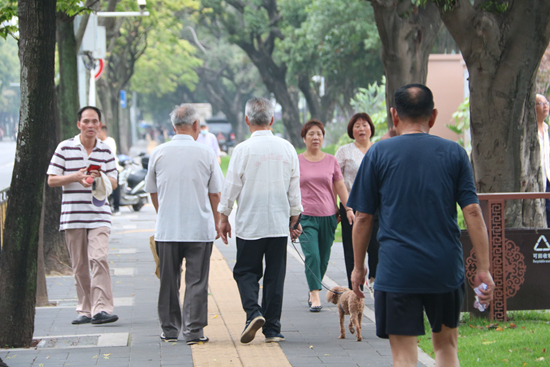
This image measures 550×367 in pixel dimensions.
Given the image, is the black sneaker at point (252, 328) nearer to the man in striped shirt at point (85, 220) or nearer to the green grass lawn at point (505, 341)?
the green grass lawn at point (505, 341)

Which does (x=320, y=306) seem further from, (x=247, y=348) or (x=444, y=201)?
(x=444, y=201)

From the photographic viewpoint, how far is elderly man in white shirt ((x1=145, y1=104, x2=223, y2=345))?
5.66 meters

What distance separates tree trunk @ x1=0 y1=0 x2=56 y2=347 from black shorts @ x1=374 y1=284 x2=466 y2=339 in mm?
3139

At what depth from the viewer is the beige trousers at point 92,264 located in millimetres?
6449

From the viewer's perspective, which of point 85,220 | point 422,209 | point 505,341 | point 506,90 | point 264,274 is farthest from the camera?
point 506,90

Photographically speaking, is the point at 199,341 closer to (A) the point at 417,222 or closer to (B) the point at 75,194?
(B) the point at 75,194

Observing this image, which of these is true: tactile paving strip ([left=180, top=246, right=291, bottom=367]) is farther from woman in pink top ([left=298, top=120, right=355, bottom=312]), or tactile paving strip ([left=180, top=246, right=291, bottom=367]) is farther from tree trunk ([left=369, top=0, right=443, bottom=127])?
tree trunk ([left=369, top=0, right=443, bottom=127])

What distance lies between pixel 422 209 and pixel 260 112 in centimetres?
246

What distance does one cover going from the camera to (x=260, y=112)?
18.7 feet

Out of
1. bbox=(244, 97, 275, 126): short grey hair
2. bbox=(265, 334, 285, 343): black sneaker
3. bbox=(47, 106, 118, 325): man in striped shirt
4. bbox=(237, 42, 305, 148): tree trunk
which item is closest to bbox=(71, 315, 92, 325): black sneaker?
bbox=(47, 106, 118, 325): man in striped shirt

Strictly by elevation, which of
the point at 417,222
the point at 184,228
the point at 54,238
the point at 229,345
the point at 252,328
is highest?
the point at 417,222

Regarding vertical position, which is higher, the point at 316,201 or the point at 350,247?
the point at 316,201

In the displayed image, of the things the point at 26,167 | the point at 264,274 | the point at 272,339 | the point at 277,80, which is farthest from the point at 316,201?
the point at 277,80

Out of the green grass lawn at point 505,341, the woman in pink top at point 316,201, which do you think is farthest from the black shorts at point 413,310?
the woman in pink top at point 316,201
